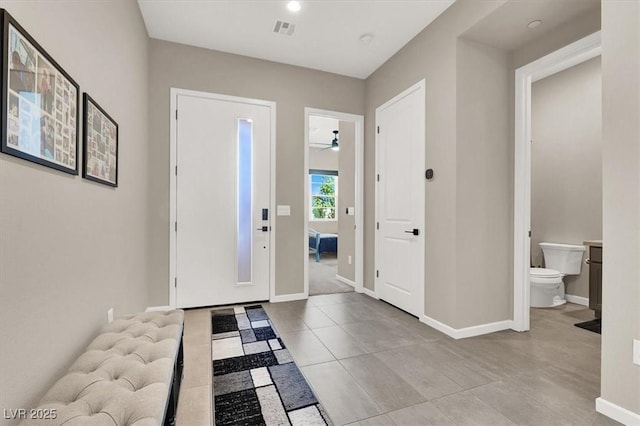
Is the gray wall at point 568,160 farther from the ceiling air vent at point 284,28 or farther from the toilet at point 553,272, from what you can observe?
the ceiling air vent at point 284,28

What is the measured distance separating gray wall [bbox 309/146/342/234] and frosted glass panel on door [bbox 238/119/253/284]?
16.3ft

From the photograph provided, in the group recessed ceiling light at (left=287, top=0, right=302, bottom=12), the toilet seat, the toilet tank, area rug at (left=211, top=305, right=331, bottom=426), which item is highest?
recessed ceiling light at (left=287, top=0, right=302, bottom=12)

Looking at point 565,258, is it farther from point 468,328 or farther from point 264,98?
point 264,98

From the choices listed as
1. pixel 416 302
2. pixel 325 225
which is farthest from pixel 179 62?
pixel 325 225

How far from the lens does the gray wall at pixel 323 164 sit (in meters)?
8.73

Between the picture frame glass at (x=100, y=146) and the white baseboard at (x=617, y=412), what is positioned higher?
the picture frame glass at (x=100, y=146)

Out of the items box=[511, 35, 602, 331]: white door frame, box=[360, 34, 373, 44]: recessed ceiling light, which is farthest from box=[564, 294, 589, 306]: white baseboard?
box=[360, 34, 373, 44]: recessed ceiling light

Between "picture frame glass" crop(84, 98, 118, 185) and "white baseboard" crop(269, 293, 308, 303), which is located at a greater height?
"picture frame glass" crop(84, 98, 118, 185)

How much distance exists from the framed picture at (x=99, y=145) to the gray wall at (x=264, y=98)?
123 centimetres

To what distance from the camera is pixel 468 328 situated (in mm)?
2740

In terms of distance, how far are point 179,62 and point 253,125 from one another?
1040mm

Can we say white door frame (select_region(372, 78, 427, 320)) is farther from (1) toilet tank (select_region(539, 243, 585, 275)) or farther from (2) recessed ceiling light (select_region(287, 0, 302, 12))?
(1) toilet tank (select_region(539, 243, 585, 275))

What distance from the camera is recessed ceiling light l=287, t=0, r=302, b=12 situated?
107 inches

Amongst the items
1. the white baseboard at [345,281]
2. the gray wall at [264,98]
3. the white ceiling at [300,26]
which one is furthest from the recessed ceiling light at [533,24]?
the white baseboard at [345,281]
